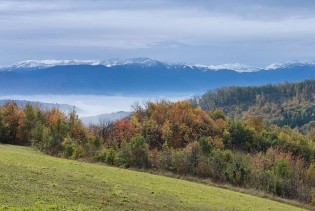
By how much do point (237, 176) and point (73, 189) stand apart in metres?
43.5

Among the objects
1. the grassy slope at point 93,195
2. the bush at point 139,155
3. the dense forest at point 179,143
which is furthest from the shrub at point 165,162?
the grassy slope at point 93,195

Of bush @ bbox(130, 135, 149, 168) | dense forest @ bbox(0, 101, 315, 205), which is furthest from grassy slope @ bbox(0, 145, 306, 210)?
bush @ bbox(130, 135, 149, 168)

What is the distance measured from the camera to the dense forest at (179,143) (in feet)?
239

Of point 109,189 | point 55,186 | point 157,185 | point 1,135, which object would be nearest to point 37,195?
point 55,186

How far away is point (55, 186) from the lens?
31.8m

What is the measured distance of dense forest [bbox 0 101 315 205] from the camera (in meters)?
72.8

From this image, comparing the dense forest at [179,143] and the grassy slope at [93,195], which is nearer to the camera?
the grassy slope at [93,195]

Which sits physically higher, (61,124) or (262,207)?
(61,124)

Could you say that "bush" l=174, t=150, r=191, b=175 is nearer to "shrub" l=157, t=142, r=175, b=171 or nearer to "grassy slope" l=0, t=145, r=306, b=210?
"shrub" l=157, t=142, r=175, b=171

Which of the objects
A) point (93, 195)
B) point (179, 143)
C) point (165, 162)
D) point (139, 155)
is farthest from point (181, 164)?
point (93, 195)

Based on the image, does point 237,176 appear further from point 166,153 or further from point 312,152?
point 312,152

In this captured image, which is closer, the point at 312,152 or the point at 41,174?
the point at 41,174

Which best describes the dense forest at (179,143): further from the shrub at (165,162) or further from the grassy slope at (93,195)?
the grassy slope at (93,195)

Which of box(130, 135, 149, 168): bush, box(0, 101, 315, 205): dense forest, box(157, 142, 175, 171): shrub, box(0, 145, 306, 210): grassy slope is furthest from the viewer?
box(157, 142, 175, 171): shrub
